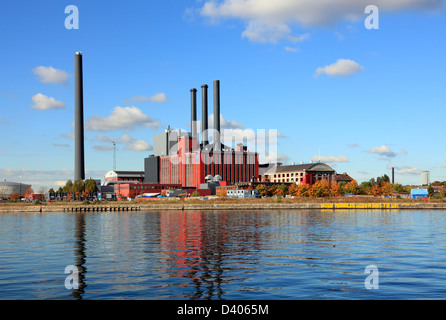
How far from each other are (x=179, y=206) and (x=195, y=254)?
112 metres

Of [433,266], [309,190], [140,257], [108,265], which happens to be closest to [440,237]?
[433,266]

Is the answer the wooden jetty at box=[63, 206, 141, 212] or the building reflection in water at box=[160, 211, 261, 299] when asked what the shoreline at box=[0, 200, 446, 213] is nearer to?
the wooden jetty at box=[63, 206, 141, 212]

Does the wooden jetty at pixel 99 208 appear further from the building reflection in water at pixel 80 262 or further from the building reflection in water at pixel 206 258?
the building reflection in water at pixel 206 258

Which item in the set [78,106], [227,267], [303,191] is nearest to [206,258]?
[227,267]

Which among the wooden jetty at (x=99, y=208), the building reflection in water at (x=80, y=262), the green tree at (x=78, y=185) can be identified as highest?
the green tree at (x=78, y=185)

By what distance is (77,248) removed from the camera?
138 feet

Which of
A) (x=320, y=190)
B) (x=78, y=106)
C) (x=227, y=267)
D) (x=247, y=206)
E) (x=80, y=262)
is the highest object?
(x=78, y=106)

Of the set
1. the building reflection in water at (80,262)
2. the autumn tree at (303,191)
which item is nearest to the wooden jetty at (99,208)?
the autumn tree at (303,191)

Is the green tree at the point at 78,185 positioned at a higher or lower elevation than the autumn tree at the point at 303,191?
higher

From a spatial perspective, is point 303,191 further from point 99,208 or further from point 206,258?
point 206,258

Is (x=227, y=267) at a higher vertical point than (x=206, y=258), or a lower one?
higher

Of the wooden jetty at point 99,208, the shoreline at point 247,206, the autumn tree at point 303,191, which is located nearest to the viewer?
the shoreline at point 247,206
